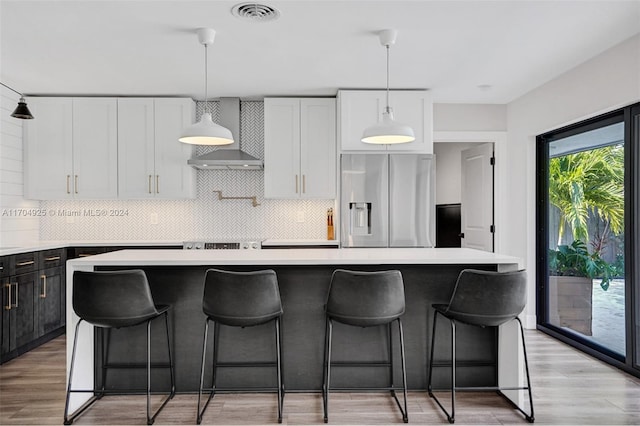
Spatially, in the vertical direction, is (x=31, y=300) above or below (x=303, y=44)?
below

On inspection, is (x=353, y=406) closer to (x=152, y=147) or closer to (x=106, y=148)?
(x=152, y=147)

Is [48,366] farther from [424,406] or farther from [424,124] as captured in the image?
[424,124]

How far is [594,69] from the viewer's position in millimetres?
3605

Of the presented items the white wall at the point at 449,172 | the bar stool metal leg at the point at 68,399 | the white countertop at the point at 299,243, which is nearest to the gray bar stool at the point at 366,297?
the bar stool metal leg at the point at 68,399

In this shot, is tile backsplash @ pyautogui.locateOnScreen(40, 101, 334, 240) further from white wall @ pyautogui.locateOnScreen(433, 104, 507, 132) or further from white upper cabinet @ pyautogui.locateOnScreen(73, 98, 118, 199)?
white wall @ pyautogui.locateOnScreen(433, 104, 507, 132)

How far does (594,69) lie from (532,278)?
2.23 meters

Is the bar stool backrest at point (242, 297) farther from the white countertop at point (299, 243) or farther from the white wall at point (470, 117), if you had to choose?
the white wall at point (470, 117)

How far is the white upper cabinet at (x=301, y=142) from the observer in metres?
4.86

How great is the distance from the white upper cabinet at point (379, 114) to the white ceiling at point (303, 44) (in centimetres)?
15

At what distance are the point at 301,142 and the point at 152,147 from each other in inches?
67.1

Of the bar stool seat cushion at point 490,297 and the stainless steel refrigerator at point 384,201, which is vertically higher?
the stainless steel refrigerator at point 384,201

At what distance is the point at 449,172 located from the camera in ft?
20.9

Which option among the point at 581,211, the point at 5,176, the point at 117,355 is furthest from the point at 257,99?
the point at 581,211

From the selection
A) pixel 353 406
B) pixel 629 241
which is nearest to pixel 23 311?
pixel 353 406
